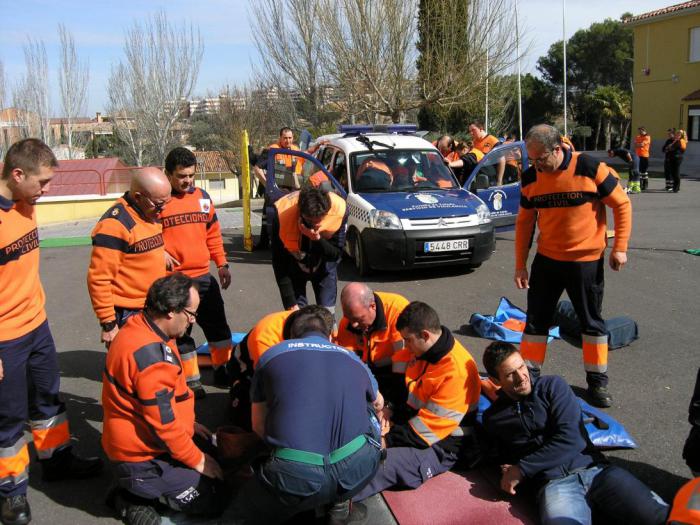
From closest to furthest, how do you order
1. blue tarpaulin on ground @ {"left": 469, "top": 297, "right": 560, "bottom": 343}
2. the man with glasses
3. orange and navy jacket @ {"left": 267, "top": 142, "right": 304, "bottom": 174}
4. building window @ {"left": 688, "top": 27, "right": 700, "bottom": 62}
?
the man with glasses
blue tarpaulin on ground @ {"left": 469, "top": 297, "right": 560, "bottom": 343}
orange and navy jacket @ {"left": 267, "top": 142, "right": 304, "bottom": 174}
building window @ {"left": 688, "top": 27, "right": 700, "bottom": 62}

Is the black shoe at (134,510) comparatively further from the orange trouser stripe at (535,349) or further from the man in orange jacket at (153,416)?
the orange trouser stripe at (535,349)

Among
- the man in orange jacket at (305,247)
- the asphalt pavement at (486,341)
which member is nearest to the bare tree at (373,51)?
the asphalt pavement at (486,341)

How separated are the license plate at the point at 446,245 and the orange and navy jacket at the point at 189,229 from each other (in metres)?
3.98

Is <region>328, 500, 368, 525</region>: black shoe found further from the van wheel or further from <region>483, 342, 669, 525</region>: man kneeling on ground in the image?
the van wheel

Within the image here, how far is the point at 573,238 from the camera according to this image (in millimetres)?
4805

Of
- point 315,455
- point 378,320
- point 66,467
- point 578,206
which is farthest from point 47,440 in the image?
point 578,206

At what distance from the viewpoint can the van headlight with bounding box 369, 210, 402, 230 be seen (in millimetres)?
8555

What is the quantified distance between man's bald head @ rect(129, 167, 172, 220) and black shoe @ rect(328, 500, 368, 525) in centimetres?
224

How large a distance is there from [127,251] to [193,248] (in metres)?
0.74

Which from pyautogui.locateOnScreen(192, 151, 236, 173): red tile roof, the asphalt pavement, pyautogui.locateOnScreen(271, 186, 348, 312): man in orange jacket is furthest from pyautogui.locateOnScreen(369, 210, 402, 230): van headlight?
pyautogui.locateOnScreen(192, 151, 236, 173): red tile roof

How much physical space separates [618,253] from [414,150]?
545 cm

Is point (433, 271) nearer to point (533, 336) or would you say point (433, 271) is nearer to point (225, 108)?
point (533, 336)

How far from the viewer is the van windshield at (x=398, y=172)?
955 centimetres

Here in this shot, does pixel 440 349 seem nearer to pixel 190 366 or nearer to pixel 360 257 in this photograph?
pixel 190 366
